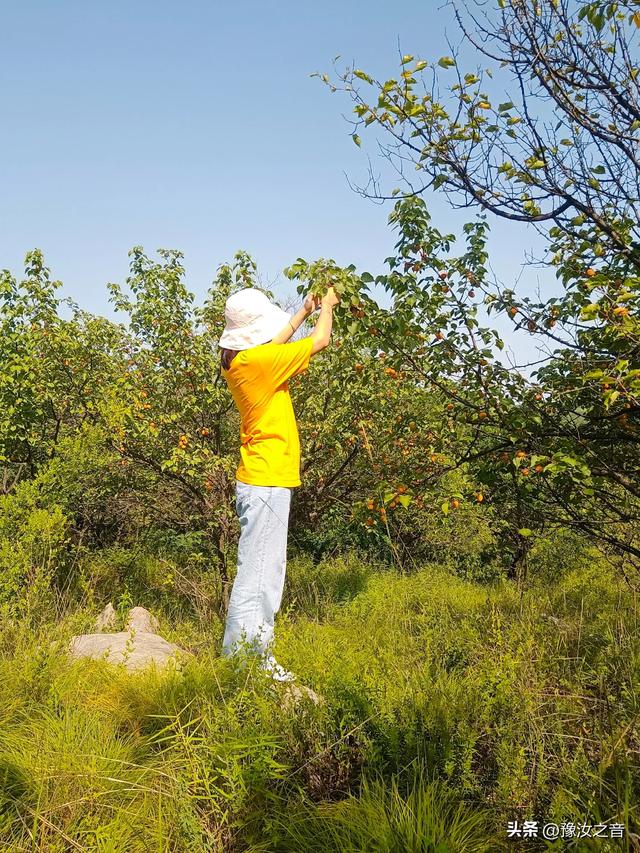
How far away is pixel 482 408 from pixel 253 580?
1561mm

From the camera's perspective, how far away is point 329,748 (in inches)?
90.3

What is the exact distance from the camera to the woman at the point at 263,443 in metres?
3.32

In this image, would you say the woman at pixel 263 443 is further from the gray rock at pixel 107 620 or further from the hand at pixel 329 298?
the gray rock at pixel 107 620

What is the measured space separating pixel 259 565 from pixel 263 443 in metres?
0.63

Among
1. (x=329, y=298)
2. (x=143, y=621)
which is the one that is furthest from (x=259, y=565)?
(x=143, y=621)

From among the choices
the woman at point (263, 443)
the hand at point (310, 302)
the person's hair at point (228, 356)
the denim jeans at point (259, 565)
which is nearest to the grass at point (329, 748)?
the denim jeans at point (259, 565)

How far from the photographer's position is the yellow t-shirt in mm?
3326

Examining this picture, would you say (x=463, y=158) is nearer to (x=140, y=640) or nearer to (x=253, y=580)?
(x=253, y=580)

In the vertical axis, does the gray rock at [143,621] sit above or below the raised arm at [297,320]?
below

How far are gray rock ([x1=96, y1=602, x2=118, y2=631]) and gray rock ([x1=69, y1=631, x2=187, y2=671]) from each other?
0.37m

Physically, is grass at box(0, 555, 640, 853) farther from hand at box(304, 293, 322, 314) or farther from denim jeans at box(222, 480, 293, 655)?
hand at box(304, 293, 322, 314)

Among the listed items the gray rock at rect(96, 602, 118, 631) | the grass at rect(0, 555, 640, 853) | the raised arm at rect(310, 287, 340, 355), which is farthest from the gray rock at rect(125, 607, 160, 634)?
the raised arm at rect(310, 287, 340, 355)

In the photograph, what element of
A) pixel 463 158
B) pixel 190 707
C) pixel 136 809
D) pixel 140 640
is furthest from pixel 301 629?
pixel 463 158

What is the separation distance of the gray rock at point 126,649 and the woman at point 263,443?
519mm
